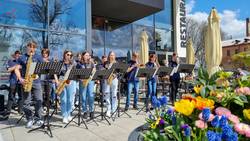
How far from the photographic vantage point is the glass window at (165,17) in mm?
19423

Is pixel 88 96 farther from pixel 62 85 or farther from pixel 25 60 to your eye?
pixel 25 60

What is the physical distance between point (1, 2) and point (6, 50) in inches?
77.0

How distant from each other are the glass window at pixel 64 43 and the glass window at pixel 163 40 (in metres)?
6.84

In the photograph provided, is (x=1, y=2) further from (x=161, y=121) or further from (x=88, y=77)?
(x=161, y=121)

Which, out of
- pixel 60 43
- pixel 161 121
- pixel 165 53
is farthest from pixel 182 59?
pixel 161 121

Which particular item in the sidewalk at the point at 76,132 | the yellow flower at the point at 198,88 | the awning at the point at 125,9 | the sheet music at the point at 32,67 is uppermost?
the awning at the point at 125,9

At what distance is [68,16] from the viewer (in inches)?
533

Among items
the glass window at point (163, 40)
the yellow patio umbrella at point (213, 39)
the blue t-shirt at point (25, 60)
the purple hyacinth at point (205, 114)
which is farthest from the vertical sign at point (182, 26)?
the purple hyacinth at point (205, 114)

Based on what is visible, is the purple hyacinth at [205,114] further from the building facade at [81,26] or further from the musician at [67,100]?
the building facade at [81,26]

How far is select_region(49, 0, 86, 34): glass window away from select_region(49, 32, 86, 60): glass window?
0.29 metres

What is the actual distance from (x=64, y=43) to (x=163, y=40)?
325 inches

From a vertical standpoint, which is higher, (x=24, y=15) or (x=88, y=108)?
(x=24, y=15)

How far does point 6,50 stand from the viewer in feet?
37.7

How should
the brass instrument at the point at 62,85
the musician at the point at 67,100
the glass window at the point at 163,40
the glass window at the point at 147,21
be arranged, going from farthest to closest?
the glass window at the point at 163,40
the glass window at the point at 147,21
the musician at the point at 67,100
the brass instrument at the point at 62,85
